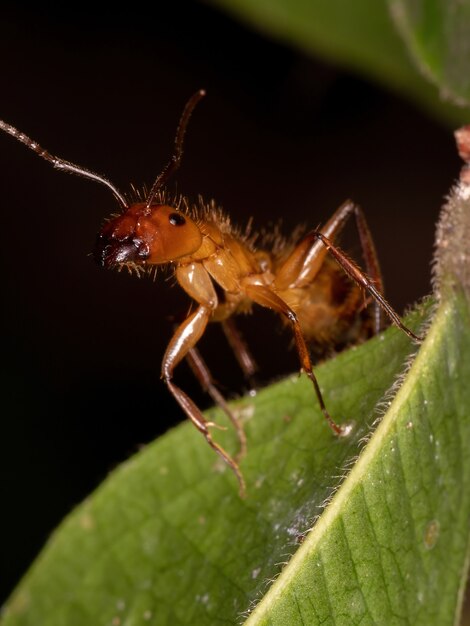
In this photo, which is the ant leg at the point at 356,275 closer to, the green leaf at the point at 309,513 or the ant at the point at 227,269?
the ant at the point at 227,269

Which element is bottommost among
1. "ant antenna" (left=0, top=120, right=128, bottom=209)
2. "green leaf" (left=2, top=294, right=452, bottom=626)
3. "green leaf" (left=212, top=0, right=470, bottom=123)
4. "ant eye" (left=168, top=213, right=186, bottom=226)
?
"green leaf" (left=2, top=294, right=452, bottom=626)

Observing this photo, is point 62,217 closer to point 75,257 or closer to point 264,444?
point 75,257

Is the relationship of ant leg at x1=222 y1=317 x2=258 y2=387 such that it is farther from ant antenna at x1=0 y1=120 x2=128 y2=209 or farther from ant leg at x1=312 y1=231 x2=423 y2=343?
ant antenna at x1=0 y1=120 x2=128 y2=209

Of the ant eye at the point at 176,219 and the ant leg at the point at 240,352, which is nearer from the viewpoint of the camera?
the ant eye at the point at 176,219

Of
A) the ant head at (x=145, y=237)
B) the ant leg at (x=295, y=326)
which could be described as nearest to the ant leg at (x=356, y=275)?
the ant leg at (x=295, y=326)

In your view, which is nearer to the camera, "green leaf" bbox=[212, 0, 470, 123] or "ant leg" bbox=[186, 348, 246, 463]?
"ant leg" bbox=[186, 348, 246, 463]

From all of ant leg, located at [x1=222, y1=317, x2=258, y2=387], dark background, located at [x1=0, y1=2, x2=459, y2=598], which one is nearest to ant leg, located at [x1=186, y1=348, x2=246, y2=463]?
ant leg, located at [x1=222, y1=317, x2=258, y2=387]

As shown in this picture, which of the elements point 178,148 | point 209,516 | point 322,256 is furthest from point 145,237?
point 209,516

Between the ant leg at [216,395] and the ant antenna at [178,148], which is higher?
the ant antenna at [178,148]
